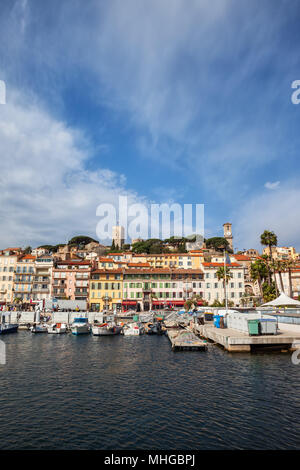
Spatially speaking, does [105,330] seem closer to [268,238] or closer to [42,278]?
[268,238]

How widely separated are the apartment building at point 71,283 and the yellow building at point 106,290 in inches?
93.9

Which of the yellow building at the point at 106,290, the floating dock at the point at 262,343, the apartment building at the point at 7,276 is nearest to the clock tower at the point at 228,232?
the yellow building at the point at 106,290

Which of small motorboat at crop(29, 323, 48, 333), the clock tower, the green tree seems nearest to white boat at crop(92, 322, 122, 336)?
small motorboat at crop(29, 323, 48, 333)

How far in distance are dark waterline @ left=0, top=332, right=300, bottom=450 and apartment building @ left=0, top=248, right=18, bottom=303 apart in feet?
215

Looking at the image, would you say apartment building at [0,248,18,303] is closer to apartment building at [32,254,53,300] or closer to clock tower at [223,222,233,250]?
apartment building at [32,254,53,300]

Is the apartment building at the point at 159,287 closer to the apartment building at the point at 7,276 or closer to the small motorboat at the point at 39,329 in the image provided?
the small motorboat at the point at 39,329

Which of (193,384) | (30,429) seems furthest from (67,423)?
(193,384)

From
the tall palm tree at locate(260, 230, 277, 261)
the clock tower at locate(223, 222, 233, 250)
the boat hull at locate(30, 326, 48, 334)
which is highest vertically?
the clock tower at locate(223, 222, 233, 250)

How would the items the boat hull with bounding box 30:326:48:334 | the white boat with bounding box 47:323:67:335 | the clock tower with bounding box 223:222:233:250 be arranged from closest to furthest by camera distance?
1. the white boat with bounding box 47:323:67:335
2. the boat hull with bounding box 30:326:48:334
3. the clock tower with bounding box 223:222:233:250

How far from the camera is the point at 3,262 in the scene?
Answer: 300 feet

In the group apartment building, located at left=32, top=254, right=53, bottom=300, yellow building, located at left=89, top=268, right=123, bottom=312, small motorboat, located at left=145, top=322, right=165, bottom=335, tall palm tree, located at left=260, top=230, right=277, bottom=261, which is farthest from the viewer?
apartment building, located at left=32, top=254, right=53, bottom=300

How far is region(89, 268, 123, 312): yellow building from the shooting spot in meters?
81.7

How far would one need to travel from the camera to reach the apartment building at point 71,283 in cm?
8456
